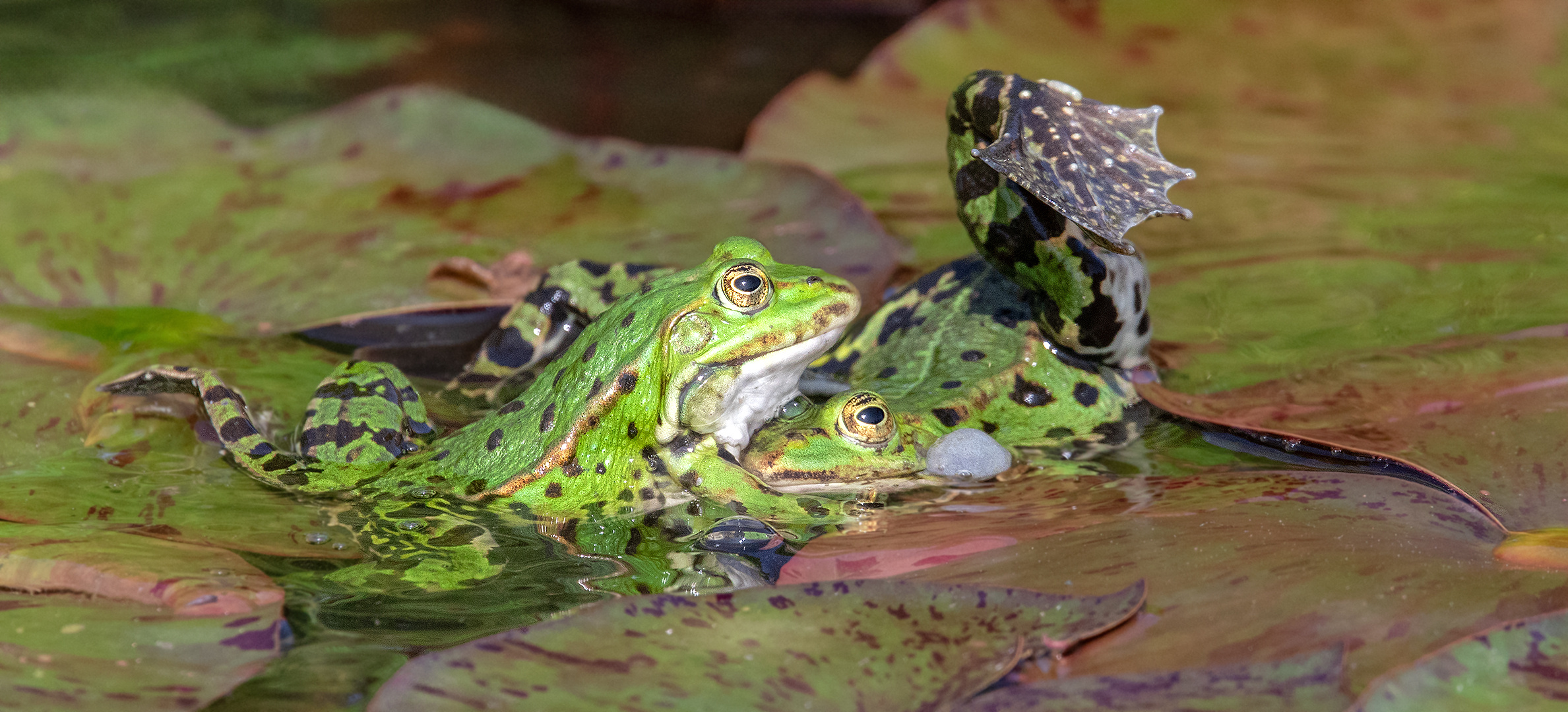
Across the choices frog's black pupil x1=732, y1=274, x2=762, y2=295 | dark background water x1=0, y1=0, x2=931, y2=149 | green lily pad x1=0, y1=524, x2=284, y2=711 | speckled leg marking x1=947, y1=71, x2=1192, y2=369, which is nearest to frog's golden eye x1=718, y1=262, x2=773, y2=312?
frog's black pupil x1=732, y1=274, x2=762, y2=295

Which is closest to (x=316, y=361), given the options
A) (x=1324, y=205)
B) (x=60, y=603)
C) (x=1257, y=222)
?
(x=60, y=603)

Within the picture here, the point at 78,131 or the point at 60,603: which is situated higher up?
the point at 78,131

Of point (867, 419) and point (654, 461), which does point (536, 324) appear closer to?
point (654, 461)

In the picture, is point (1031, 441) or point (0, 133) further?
point (0, 133)

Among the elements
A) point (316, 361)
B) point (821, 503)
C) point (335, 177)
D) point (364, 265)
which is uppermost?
point (335, 177)

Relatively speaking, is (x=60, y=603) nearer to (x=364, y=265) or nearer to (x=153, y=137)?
(x=364, y=265)

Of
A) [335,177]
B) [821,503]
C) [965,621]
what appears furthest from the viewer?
[335,177]
